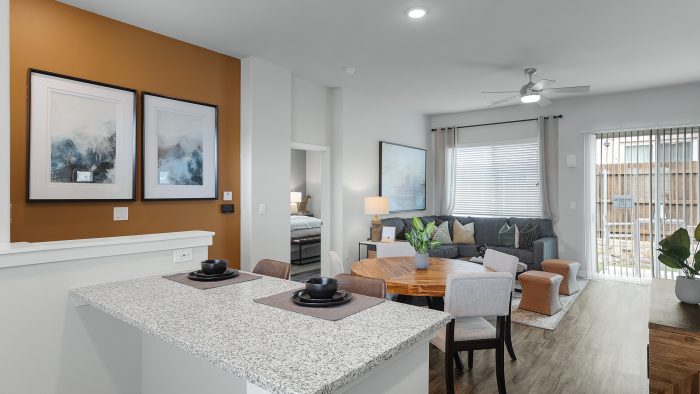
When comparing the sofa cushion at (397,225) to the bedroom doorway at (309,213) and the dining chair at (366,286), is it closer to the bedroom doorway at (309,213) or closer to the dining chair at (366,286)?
the bedroom doorway at (309,213)

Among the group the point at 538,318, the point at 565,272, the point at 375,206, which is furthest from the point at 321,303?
the point at 565,272

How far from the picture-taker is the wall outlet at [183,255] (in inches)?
82.4

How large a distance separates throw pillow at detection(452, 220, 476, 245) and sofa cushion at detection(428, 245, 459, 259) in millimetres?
351

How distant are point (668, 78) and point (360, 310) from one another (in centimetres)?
593

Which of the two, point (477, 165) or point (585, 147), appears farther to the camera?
point (477, 165)

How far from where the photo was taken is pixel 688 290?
6.06ft

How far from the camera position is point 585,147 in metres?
6.12

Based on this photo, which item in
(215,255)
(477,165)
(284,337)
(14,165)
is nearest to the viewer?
(284,337)

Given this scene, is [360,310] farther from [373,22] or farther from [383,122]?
[383,122]

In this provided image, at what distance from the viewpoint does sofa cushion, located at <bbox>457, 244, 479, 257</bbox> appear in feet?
20.2

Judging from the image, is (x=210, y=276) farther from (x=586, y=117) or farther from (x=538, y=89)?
(x=586, y=117)

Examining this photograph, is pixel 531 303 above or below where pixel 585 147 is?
below

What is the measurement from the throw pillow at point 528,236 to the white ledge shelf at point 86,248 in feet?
16.2

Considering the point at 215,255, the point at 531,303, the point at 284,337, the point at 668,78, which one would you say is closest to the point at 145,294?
the point at 284,337
